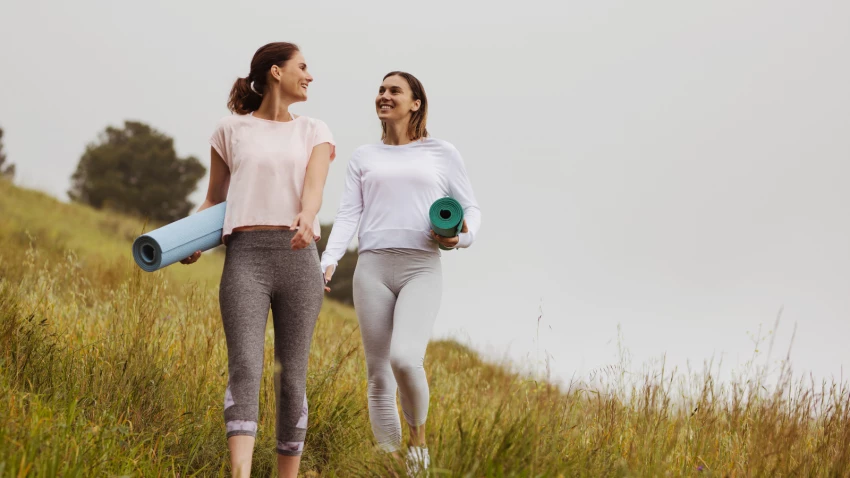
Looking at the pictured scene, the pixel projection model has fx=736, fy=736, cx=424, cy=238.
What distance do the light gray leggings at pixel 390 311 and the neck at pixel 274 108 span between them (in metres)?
0.91

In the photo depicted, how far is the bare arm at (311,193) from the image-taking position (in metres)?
3.58

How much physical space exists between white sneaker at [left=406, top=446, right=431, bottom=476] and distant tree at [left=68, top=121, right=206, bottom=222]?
34.8m

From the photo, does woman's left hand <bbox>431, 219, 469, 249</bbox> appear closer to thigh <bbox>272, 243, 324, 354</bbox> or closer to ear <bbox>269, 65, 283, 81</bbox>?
thigh <bbox>272, 243, 324, 354</bbox>

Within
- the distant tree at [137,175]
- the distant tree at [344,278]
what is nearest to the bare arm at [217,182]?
the distant tree at [344,278]

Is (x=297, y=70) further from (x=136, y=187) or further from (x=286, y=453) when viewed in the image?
(x=136, y=187)

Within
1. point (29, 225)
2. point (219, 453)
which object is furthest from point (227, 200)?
point (29, 225)

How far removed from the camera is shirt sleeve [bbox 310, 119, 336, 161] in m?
3.86

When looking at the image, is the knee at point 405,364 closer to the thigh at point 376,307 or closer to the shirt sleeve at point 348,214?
the thigh at point 376,307

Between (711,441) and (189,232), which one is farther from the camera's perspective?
(711,441)

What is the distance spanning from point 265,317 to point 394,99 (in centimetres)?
154

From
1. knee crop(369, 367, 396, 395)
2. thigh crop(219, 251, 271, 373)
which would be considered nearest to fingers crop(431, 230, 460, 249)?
knee crop(369, 367, 396, 395)

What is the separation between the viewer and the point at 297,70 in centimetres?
386

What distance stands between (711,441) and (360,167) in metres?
2.86

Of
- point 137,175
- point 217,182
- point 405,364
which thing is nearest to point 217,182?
point 217,182
